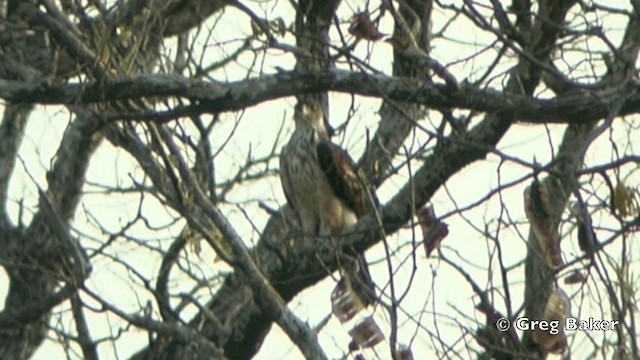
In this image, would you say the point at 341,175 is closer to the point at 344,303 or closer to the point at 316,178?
the point at 316,178

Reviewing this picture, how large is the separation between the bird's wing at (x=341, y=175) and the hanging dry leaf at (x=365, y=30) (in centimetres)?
208

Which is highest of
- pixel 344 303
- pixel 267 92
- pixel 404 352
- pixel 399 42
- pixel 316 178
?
pixel 316 178

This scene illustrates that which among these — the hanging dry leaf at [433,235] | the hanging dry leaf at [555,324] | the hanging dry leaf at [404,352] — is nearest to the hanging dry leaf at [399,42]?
the hanging dry leaf at [433,235]

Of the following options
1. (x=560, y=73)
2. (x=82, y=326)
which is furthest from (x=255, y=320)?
(x=560, y=73)

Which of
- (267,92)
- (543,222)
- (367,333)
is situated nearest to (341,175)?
(367,333)

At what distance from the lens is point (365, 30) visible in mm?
6766

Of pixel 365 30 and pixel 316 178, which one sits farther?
pixel 316 178

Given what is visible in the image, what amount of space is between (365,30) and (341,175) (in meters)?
2.31

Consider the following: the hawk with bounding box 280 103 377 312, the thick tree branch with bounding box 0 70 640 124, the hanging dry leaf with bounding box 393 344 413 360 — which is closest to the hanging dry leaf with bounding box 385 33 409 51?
the thick tree branch with bounding box 0 70 640 124

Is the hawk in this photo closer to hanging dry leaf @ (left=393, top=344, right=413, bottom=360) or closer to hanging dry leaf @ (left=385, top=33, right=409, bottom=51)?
hanging dry leaf @ (left=385, top=33, right=409, bottom=51)

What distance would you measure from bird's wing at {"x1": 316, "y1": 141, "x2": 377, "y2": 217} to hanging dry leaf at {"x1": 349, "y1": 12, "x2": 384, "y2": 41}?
6.83ft

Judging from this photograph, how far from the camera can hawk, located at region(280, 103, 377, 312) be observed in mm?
9164

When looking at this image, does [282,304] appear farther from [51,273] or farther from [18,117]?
[18,117]

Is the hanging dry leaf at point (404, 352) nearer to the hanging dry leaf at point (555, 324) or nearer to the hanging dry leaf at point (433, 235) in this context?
the hanging dry leaf at point (433, 235)
